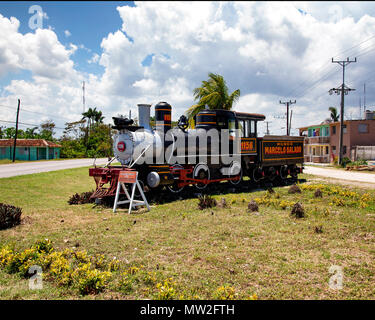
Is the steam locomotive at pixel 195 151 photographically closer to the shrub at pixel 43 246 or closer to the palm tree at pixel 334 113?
the shrub at pixel 43 246

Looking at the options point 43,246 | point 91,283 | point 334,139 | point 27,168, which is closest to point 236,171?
point 43,246

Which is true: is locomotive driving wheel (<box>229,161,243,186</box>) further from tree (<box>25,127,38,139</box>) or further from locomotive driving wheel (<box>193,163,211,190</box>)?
tree (<box>25,127,38,139</box>)

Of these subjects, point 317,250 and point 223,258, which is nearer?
point 223,258

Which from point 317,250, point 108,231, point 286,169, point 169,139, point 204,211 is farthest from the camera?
point 286,169

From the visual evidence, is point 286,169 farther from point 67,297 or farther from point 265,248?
point 67,297

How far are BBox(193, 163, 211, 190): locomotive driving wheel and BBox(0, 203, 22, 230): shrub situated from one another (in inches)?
274

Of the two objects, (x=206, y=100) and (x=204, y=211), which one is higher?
(x=206, y=100)

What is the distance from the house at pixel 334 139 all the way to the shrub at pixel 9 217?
1396 inches

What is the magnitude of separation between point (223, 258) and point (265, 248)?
1042mm

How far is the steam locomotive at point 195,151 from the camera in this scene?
34.8ft

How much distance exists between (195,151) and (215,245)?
22.6 ft
